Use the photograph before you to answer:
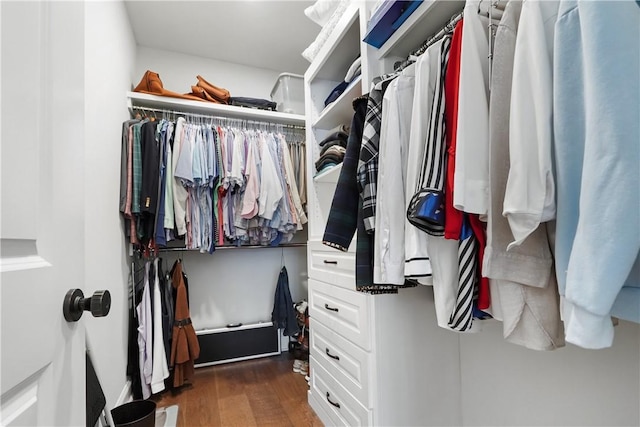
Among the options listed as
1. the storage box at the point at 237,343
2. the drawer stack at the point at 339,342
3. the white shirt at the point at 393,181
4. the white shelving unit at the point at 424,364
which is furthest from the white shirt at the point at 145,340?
the white shirt at the point at 393,181

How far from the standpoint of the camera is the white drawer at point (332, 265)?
1280 millimetres

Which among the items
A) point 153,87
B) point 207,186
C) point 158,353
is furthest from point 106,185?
point 158,353

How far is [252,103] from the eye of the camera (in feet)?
7.41

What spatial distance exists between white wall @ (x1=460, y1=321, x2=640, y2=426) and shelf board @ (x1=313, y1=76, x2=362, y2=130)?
1.14 m

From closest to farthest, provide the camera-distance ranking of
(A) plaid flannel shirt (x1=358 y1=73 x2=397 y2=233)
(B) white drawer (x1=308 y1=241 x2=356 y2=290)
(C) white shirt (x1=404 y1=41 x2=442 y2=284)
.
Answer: (C) white shirt (x1=404 y1=41 x2=442 y2=284)
(A) plaid flannel shirt (x1=358 y1=73 x2=397 y2=233)
(B) white drawer (x1=308 y1=241 x2=356 y2=290)

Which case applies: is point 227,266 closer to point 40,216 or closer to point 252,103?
point 252,103

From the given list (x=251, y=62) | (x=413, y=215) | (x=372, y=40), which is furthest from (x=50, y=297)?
(x=251, y=62)

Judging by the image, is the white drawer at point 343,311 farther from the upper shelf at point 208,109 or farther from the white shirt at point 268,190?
the upper shelf at point 208,109

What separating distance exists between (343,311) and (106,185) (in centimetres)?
131

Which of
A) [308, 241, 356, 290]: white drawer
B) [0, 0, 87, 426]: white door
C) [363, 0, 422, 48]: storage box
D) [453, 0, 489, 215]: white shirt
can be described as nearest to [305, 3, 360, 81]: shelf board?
[363, 0, 422, 48]: storage box

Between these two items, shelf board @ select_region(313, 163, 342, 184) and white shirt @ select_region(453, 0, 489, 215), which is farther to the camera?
shelf board @ select_region(313, 163, 342, 184)

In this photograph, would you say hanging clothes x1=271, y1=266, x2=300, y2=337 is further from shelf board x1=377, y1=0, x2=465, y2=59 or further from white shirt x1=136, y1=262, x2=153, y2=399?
shelf board x1=377, y1=0, x2=465, y2=59

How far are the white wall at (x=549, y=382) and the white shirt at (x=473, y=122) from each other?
2.04 ft

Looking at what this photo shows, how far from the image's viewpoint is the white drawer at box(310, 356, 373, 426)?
120cm
